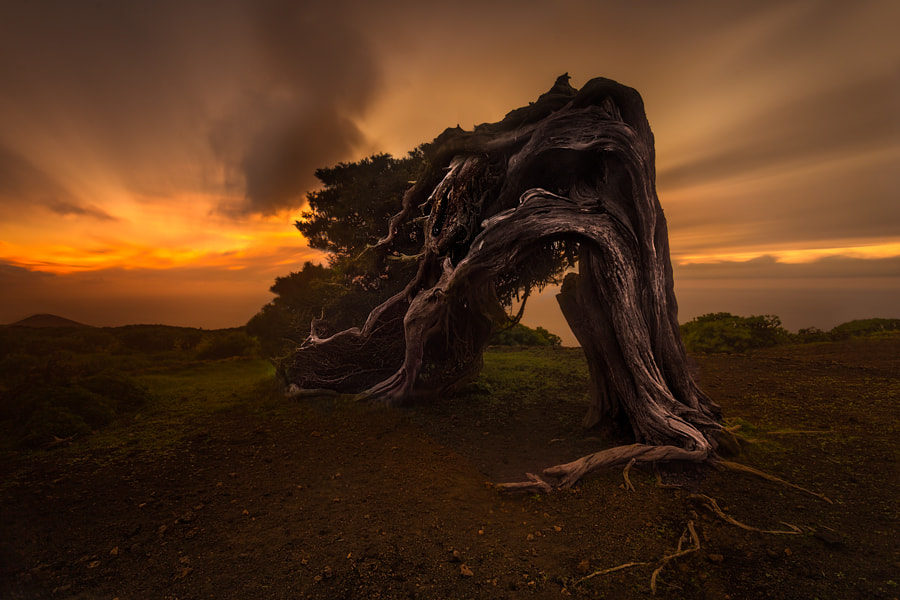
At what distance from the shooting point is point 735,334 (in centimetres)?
1462

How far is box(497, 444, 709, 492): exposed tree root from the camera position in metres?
4.73

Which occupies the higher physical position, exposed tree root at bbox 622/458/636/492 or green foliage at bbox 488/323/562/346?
green foliage at bbox 488/323/562/346

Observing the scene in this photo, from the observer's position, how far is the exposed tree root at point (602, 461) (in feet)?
15.5

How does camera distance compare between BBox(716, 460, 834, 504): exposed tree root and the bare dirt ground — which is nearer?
the bare dirt ground

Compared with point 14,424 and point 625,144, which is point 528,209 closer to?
point 625,144

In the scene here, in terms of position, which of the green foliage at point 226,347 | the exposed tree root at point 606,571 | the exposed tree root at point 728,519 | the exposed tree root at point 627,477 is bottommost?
the exposed tree root at point 606,571

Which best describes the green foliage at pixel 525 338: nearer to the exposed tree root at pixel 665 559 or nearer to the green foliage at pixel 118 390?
the green foliage at pixel 118 390

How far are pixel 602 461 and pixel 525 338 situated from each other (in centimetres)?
1463

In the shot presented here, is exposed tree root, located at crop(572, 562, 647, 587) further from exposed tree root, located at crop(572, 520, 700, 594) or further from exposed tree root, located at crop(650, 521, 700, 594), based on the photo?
exposed tree root, located at crop(650, 521, 700, 594)

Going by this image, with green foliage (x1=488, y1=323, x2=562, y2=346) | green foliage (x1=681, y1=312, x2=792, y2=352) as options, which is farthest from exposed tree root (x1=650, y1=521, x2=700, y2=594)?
green foliage (x1=488, y1=323, x2=562, y2=346)

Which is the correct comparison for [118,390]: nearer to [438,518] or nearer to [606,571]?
[438,518]

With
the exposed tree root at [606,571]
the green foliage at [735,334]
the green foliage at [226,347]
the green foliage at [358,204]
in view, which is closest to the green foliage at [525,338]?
the green foliage at [735,334]

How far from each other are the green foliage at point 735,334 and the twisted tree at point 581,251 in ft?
31.9

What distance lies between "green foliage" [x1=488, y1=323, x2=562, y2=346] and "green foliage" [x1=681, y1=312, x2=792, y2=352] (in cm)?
604
